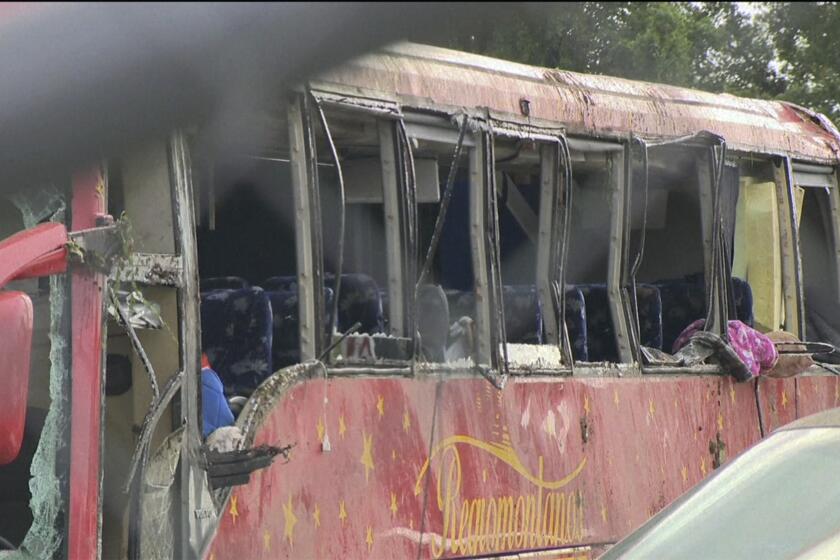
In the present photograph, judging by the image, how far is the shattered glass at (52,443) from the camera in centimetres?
445

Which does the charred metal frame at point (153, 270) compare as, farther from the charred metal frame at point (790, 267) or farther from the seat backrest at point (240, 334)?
the charred metal frame at point (790, 267)

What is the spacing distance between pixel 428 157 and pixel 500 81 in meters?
0.69

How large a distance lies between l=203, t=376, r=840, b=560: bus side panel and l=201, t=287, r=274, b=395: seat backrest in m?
0.39

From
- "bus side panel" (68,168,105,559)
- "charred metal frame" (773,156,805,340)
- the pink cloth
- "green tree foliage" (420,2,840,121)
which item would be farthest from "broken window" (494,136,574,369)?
"green tree foliage" (420,2,840,121)

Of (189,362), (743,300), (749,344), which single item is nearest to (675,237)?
(743,300)

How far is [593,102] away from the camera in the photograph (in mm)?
7328

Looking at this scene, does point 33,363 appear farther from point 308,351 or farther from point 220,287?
point 220,287

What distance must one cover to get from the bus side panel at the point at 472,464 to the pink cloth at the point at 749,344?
0.20 metres

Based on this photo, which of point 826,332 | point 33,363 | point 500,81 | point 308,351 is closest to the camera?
point 33,363

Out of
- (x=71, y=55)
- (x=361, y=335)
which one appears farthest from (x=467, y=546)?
(x=71, y=55)

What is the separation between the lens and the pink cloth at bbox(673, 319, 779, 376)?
7969 mm

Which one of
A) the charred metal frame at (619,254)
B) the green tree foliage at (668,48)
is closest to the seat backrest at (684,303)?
the charred metal frame at (619,254)

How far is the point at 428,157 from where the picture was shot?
20.7ft

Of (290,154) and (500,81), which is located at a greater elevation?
(500,81)
